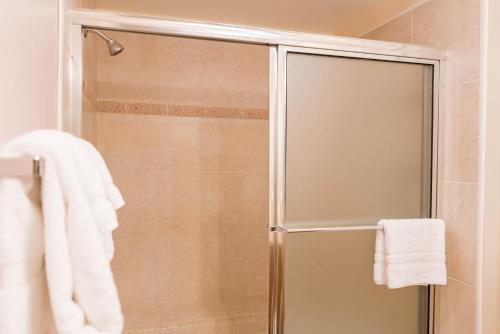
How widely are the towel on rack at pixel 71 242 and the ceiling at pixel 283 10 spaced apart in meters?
1.66

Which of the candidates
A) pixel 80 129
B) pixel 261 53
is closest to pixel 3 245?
→ pixel 80 129

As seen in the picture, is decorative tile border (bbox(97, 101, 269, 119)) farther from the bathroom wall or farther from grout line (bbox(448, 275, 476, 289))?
grout line (bbox(448, 275, 476, 289))

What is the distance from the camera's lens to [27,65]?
66cm

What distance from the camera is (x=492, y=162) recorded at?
1.38 metres

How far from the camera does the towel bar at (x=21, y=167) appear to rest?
0.38 m

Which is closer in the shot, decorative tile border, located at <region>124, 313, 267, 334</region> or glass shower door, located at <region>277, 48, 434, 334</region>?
glass shower door, located at <region>277, 48, 434, 334</region>

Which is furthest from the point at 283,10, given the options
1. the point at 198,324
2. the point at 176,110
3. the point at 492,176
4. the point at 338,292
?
the point at 198,324

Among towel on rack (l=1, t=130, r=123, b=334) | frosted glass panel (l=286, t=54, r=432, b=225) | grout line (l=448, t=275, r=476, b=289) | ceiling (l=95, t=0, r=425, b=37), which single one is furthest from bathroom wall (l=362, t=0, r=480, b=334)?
towel on rack (l=1, t=130, r=123, b=334)

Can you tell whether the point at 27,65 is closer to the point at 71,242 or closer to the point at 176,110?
the point at 71,242

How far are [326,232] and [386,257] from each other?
257 millimetres

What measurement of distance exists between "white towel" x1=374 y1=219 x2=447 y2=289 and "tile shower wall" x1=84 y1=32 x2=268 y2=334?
42.9 inches

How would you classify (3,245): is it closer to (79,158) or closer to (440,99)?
(79,158)

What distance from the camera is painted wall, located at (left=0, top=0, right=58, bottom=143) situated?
54cm

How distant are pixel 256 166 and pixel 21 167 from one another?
2097 millimetres
